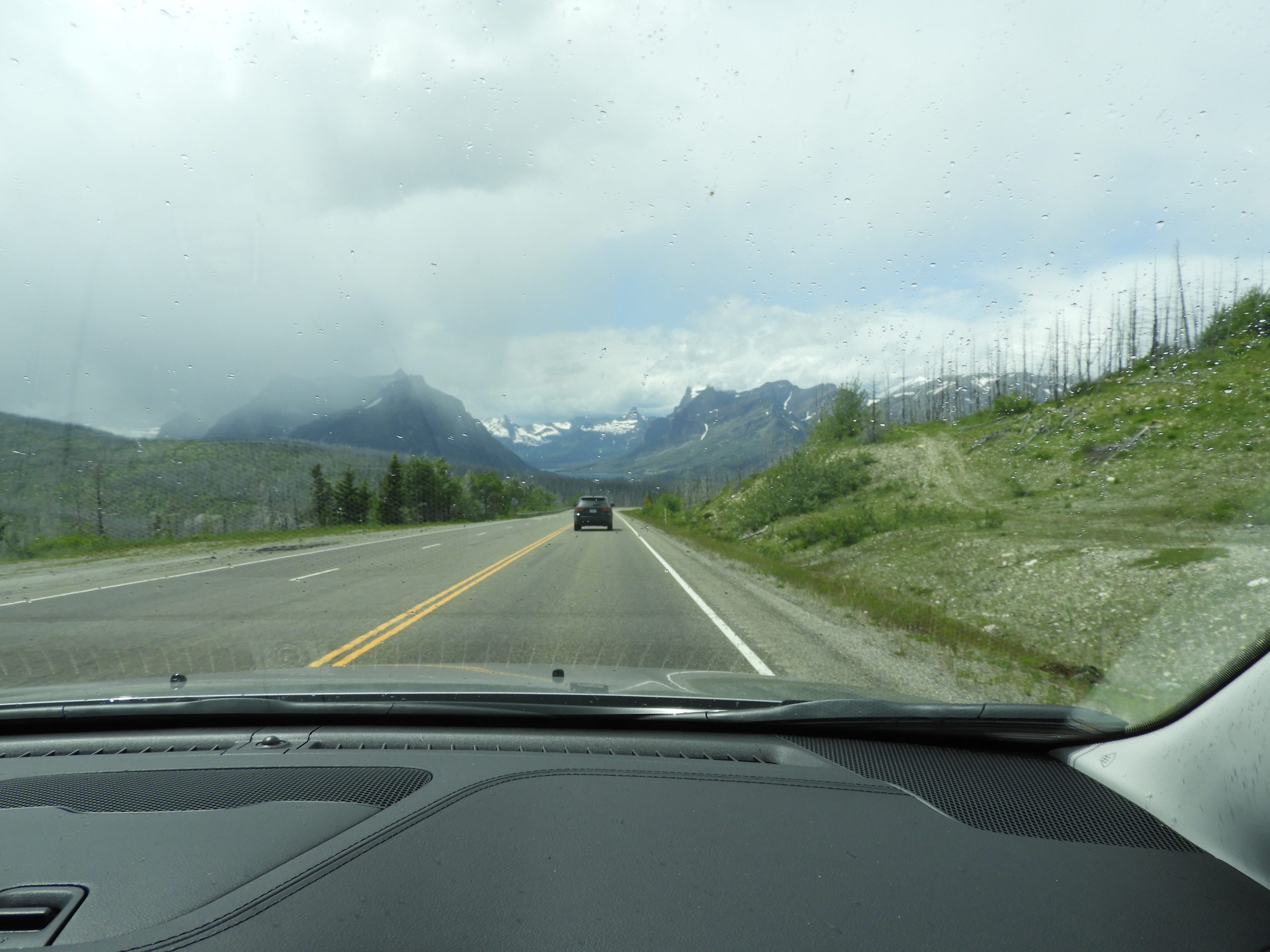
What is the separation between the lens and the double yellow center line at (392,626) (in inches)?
298

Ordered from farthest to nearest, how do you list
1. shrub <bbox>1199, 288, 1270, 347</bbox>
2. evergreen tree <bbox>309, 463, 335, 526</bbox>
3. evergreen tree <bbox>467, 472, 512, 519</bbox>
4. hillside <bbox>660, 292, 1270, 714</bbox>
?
evergreen tree <bbox>467, 472, 512, 519</bbox>
evergreen tree <bbox>309, 463, 335, 526</bbox>
hillside <bbox>660, 292, 1270, 714</bbox>
shrub <bbox>1199, 288, 1270, 347</bbox>

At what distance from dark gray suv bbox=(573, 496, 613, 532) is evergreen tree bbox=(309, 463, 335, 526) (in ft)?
42.4

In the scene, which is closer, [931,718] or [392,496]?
[931,718]

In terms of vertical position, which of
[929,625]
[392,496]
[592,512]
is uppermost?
[392,496]

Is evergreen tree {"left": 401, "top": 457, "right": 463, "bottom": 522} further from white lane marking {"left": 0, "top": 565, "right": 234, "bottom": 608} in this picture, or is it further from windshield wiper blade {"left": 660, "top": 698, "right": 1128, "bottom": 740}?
windshield wiper blade {"left": 660, "top": 698, "right": 1128, "bottom": 740}

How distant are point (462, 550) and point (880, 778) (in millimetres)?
21755

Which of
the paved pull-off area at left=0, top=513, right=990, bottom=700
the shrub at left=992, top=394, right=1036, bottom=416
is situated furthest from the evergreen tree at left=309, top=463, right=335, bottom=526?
the shrub at left=992, top=394, right=1036, bottom=416

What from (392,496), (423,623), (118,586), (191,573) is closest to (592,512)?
(392,496)

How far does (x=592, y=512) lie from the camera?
42.1 meters

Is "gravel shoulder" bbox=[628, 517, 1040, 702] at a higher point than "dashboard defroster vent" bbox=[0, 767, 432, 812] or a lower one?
lower

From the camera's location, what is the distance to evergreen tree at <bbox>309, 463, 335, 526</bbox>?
38562 mm

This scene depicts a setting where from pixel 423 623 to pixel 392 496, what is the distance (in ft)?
135

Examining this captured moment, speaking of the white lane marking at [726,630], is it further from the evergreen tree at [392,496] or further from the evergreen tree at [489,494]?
the evergreen tree at [489,494]

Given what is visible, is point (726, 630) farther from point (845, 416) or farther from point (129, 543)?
point (845, 416)
